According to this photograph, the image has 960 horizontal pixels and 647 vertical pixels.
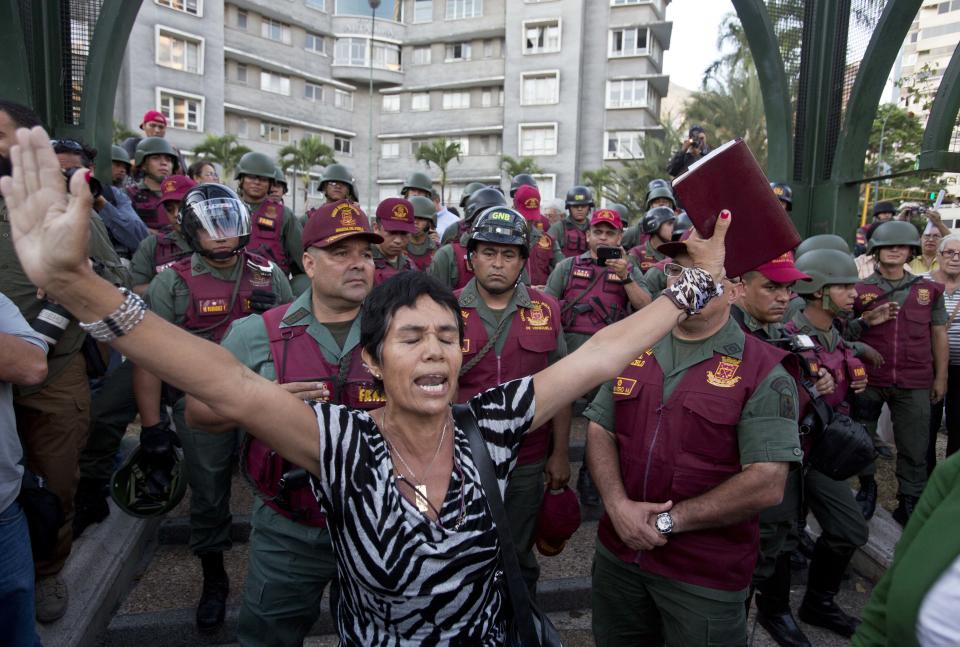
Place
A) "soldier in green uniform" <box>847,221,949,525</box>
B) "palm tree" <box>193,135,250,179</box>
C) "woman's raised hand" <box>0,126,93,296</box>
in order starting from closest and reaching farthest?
1. "woman's raised hand" <box>0,126,93,296</box>
2. "soldier in green uniform" <box>847,221,949,525</box>
3. "palm tree" <box>193,135,250,179</box>

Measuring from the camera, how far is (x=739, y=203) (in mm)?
2285

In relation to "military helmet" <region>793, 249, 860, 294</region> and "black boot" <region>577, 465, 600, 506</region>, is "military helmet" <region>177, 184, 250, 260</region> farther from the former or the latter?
"military helmet" <region>793, 249, 860, 294</region>

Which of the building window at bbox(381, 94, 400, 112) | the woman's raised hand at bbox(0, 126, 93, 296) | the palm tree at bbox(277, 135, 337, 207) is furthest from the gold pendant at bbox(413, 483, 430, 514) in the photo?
the building window at bbox(381, 94, 400, 112)

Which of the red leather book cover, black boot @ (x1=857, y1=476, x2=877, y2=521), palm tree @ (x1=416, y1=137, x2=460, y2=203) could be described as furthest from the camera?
palm tree @ (x1=416, y1=137, x2=460, y2=203)

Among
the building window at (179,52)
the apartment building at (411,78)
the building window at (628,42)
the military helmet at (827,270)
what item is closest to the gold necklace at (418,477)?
the military helmet at (827,270)

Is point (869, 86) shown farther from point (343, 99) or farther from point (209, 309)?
point (343, 99)

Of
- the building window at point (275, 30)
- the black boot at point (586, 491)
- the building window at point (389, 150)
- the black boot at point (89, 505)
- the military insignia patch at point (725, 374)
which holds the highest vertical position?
the building window at point (275, 30)

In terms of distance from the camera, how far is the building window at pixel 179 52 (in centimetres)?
3466

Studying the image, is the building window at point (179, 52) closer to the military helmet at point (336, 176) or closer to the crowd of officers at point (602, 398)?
the military helmet at point (336, 176)

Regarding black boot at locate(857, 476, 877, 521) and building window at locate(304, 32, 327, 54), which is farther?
building window at locate(304, 32, 327, 54)

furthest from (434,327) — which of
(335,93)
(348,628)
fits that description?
(335,93)

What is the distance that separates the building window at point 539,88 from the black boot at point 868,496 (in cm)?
3867

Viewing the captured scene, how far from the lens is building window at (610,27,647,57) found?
40.8 meters

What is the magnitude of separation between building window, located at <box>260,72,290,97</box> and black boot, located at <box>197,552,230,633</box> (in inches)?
1665
